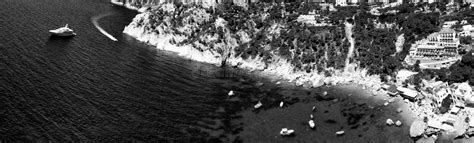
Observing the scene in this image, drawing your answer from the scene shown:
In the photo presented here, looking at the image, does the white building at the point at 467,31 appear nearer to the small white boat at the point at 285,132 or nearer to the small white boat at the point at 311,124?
the small white boat at the point at 311,124

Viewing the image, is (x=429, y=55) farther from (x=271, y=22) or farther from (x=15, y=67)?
(x=15, y=67)

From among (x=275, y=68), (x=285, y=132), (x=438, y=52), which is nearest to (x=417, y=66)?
(x=438, y=52)

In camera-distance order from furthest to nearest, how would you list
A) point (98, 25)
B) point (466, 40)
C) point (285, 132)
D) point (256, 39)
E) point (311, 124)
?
point (98, 25) < point (256, 39) < point (466, 40) < point (311, 124) < point (285, 132)

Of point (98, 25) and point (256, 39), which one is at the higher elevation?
point (98, 25)

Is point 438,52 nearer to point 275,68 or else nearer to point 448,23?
point 448,23

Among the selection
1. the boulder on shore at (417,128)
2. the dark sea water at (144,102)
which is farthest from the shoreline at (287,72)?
the dark sea water at (144,102)

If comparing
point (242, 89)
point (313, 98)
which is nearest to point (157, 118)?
point (242, 89)

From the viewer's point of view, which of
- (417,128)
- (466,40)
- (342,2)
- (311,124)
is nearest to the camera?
(417,128)
